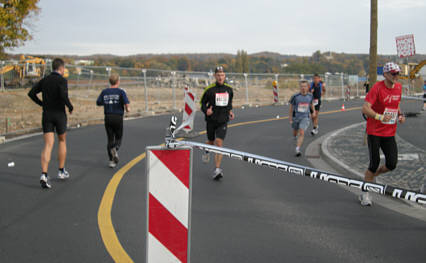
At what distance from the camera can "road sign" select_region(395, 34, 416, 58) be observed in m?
17.8

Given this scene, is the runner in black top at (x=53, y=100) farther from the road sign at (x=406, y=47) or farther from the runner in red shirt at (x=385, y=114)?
the road sign at (x=406, y=47)

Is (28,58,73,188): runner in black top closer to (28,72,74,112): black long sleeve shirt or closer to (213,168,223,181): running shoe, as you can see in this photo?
(28,72,74,112): black long sleeve shirt

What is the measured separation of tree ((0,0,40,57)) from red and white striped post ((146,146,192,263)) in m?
15.3

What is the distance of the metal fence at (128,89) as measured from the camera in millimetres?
17578

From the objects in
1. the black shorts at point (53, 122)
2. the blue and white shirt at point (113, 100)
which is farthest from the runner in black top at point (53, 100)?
the blue and white shirt at point (113, 100)

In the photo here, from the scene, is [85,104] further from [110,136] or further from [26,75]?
[110,136]

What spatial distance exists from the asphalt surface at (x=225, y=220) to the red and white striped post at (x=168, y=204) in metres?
0.95

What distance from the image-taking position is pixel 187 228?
348cm

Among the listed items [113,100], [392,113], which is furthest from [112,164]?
[392,113]

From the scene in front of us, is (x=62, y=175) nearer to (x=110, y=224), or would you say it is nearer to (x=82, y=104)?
(x=110, y=224)

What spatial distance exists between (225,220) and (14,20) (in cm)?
1484

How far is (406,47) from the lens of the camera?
59.9ft

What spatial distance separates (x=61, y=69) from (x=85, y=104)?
15.1m

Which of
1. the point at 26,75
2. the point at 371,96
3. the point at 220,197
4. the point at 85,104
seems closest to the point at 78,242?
the point at 220,197
